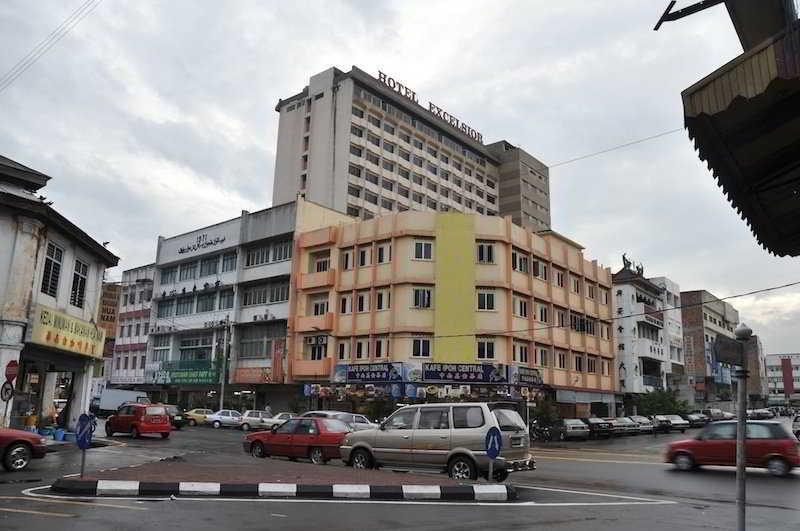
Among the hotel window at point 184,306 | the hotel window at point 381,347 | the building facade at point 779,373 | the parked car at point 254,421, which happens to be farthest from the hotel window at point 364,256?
the building facade at point 779,373

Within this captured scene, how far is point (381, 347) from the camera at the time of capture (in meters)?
43.8

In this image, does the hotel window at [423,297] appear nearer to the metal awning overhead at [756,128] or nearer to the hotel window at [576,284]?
the hotel window at [576,284]

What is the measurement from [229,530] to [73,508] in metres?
3.19

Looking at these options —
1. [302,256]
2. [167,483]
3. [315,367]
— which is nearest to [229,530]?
[167,483]

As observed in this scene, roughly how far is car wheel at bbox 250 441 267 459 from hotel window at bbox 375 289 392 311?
940 inches

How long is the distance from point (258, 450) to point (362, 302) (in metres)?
25.8

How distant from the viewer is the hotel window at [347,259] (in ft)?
154

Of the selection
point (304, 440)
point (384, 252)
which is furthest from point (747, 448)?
point (384, 252)

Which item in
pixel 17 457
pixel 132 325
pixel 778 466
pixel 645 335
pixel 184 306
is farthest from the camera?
pixel 132 325

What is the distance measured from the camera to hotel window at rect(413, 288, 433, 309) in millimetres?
43031

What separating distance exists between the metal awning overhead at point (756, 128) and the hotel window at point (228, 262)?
53.7m

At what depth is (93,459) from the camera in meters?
18.7

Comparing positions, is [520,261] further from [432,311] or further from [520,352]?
[432,311]

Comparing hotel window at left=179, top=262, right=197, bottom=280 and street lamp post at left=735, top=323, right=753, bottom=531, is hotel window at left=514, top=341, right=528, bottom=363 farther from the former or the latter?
street lamp post at left=735, top=323, right=753, bottom=531
